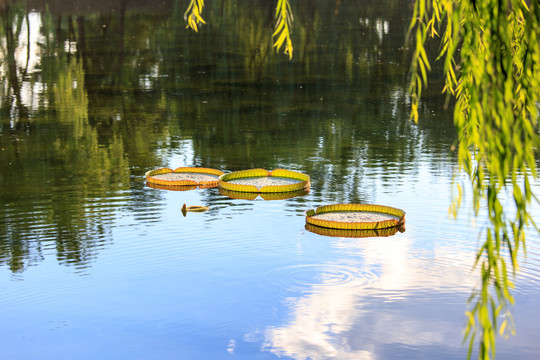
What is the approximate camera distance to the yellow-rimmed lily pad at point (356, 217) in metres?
10.1

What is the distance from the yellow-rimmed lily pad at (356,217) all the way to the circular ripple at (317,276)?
1214 millimetres

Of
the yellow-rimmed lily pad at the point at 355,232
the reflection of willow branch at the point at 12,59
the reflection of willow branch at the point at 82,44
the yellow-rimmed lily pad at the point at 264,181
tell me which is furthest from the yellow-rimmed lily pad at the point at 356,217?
the reflection of willow branch at the point at 82,44

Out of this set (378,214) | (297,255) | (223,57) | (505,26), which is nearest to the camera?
(505,26)

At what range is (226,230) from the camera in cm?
1017

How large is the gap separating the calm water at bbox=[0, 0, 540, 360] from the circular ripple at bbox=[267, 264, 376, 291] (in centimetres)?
3

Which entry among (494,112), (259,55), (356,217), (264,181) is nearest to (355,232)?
(356,217)

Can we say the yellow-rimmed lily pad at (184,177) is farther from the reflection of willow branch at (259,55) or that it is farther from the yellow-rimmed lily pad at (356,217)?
the reflection of willow branch at (259,55)

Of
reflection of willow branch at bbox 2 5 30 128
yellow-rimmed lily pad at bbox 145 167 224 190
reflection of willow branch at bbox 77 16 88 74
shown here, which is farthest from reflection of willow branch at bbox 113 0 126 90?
yellow-rimmed lily pad at bbox 145 167 224 190

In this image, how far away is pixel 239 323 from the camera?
25.1ft

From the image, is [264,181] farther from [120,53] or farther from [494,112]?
[120,53]

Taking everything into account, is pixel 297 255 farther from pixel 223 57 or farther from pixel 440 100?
pixel 223 57

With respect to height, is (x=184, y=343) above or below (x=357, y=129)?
below

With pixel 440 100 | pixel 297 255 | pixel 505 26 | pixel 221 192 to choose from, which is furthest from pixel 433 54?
pixel 505 26

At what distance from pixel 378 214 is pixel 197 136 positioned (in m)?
5.56
